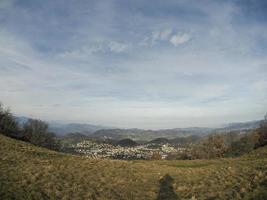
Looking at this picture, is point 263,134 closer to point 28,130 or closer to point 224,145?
A: point 224,145

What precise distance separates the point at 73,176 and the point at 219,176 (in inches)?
401

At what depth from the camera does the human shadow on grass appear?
639 inches

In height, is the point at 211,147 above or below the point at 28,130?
below

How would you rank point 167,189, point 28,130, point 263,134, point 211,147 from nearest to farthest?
point 167,189, point 28,130, point 263,134, point 211,147

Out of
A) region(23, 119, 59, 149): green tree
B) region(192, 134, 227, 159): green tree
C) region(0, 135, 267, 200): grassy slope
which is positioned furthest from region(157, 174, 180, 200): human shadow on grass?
region(192, 134, 227, 159): green tree

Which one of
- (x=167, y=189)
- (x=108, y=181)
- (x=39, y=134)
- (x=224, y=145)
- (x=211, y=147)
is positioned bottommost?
(x=211, y=147)

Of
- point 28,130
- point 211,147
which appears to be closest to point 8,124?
point 28,130

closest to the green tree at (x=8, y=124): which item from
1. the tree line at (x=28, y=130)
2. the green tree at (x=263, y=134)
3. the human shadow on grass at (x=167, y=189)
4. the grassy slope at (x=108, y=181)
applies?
the tree line at (x=28, y=130)

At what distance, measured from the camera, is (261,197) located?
14188 millimetres

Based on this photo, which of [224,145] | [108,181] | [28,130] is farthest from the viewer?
[224,145]

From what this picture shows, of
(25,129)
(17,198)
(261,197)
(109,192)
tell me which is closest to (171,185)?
(109,192)

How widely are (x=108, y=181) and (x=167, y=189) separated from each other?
403cm

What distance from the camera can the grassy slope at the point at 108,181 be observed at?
15883 millimetres

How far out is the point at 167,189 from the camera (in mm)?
18094
